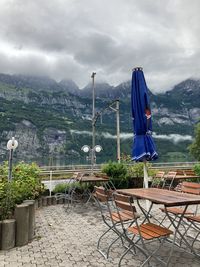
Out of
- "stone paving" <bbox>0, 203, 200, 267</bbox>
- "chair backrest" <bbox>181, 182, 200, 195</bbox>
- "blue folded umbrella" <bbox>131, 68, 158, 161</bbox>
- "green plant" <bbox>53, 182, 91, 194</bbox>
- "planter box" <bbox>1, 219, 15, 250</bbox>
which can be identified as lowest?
"stone paving" <bbox>0, 203, 200, 267</bbox>

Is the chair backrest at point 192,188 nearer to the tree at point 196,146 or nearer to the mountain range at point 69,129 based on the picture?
the tree at point 196,146

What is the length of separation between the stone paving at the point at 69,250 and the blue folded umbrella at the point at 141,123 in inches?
65.4

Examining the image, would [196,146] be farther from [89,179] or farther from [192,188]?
[192,188]

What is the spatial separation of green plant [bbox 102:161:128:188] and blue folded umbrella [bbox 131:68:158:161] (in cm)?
328

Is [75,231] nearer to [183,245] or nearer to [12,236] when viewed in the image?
[12,236]

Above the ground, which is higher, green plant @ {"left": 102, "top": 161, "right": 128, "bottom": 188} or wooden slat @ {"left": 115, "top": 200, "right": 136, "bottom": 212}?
green plant @ {"left": 102, "top": 161, "right": 128, "bottom": 188}

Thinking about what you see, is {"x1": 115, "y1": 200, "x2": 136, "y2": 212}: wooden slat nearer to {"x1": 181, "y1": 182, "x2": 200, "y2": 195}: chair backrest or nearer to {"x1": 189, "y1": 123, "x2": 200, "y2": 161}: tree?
{"x1": 181, "y1": 182, "x2": 200, "y2": 195}: chair backrest

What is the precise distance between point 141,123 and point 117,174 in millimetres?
3697

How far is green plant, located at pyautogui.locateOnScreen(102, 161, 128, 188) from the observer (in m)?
9.41

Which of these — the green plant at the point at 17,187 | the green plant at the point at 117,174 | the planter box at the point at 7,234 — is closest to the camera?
the planter box at the point at 7,234

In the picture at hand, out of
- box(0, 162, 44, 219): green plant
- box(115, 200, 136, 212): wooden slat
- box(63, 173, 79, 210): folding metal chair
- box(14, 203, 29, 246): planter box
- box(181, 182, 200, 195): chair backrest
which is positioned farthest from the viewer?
box(63, 173, 79, 210): folding metal chair

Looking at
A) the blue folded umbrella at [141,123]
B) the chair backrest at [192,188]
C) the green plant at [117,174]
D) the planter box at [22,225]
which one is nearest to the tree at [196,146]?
the green plant at [117,174]

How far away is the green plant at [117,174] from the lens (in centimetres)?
941

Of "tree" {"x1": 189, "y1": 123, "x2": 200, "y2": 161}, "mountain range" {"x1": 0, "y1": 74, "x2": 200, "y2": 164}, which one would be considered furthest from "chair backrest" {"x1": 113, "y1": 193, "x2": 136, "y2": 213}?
"mountain range" {"x1": 0, "y1": 74, "x2": 200, "y2": 164}
